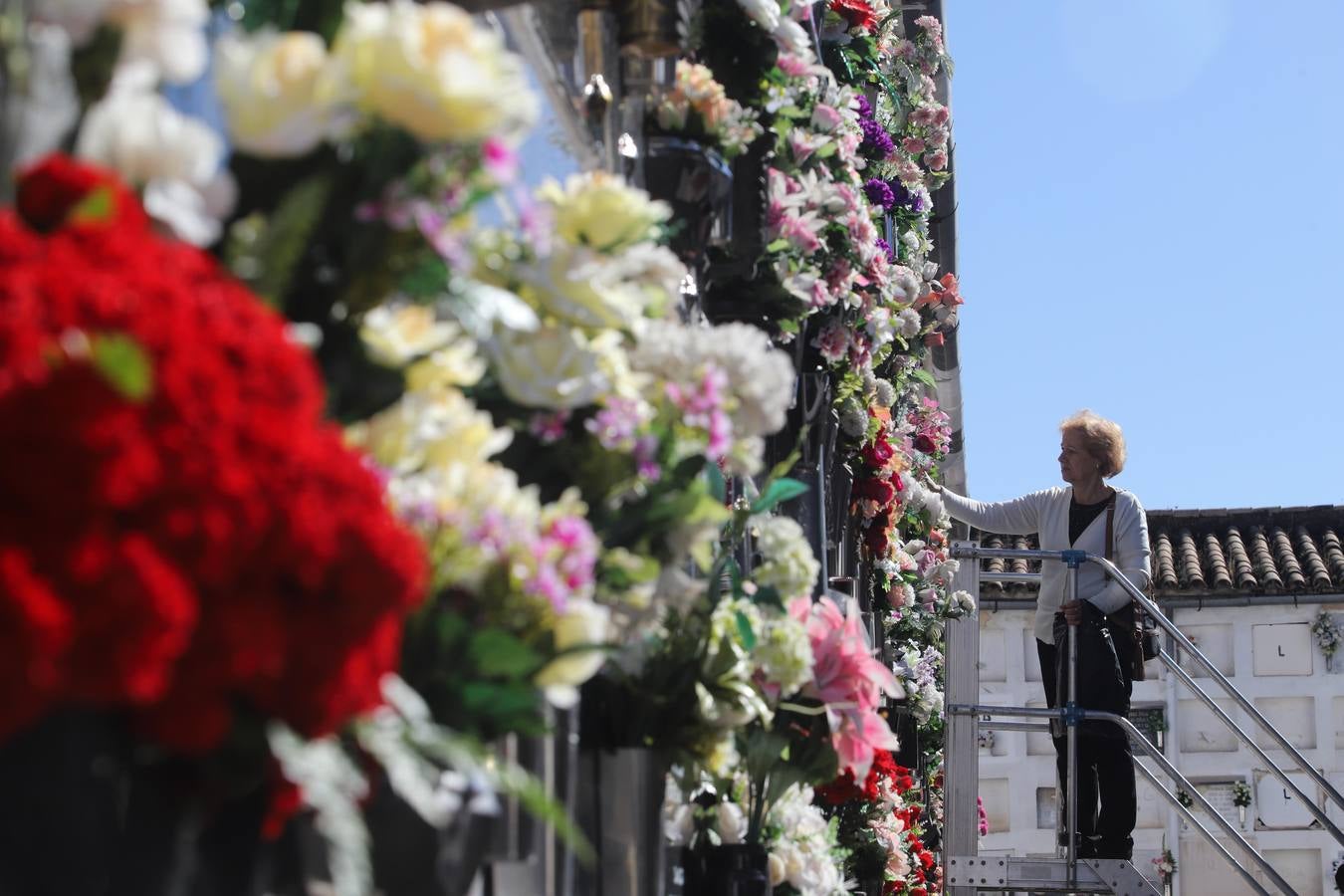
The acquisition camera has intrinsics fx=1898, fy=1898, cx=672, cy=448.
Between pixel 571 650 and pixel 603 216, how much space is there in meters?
0.60

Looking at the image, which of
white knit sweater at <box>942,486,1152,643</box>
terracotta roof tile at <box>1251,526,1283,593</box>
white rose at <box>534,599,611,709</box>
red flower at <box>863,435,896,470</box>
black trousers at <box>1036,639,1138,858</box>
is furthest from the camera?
terracotta roof tile at <box>1251,526,1283,593</box>

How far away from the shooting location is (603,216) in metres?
2.43

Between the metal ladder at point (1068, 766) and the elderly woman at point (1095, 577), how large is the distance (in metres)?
0.10

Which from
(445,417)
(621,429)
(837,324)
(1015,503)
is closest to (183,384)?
(445,417)

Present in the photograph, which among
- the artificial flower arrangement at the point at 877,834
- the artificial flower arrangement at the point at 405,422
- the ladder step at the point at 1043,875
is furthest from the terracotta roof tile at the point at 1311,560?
the artificial flower arrangement at the point at 405,422

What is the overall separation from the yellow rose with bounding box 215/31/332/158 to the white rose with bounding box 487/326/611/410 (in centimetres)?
55

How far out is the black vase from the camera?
154 inches

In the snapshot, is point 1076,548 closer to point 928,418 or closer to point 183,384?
point 928,418

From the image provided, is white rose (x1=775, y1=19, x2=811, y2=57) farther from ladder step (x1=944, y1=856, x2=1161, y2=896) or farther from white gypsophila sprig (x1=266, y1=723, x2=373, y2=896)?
ladder step (x1=944, y1=856, x2=1161, y2=896)

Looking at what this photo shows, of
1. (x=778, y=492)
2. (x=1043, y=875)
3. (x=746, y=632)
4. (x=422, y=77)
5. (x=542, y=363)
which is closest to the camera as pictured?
(x=422, y=77)

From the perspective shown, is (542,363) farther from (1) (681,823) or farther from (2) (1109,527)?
(2) (1109,527)

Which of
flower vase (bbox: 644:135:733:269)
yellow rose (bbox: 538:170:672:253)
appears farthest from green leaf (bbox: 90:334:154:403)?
flower vase (bbox: 644:135:733:269)

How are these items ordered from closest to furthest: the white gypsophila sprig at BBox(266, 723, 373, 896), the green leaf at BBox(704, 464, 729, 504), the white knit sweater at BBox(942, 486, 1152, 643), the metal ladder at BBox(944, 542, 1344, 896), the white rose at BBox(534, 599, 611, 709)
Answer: the white gypsophila sprig at BBox(266, 723, 373, 896) → the white rose at BBox(534, 599, 611, 709) → the green leaf at BBox(704, 464, 729, 504) → the metal ladder at BBox(944, 542, 1344, 896) → the white knit sweater at BBox(942, 486, 1152, 643)

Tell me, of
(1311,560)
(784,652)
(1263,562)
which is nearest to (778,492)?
(784,652)
